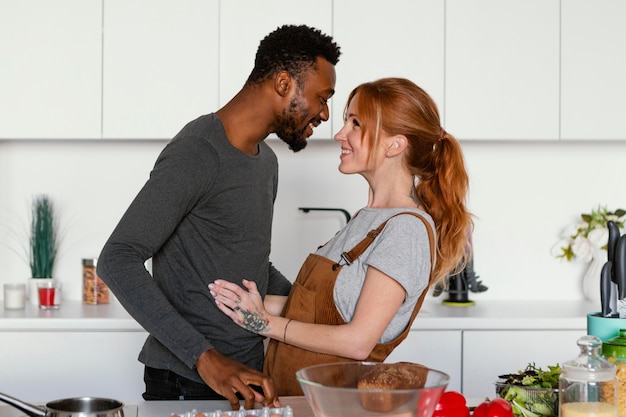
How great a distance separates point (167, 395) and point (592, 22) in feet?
7.34

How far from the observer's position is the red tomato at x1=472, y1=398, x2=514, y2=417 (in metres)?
1.32

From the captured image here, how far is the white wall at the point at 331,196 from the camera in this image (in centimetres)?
339

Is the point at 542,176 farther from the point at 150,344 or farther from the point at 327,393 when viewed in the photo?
the point at 327,393

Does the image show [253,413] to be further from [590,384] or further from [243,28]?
[243,28]

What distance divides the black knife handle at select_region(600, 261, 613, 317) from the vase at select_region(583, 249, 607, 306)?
1864 millimetres

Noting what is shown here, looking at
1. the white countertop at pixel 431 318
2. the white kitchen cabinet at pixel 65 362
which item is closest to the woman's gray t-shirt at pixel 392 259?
the white countertop at pixel 431 318

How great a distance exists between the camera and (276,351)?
180cm

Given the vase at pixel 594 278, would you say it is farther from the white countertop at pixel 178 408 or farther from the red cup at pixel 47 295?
the red cup at pixel 47 295

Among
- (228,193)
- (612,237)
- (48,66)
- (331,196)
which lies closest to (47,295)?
(48,66)

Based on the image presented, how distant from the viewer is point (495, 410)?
A: 1.32 meters

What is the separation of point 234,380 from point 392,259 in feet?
1.32

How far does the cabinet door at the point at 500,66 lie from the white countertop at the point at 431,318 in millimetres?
685

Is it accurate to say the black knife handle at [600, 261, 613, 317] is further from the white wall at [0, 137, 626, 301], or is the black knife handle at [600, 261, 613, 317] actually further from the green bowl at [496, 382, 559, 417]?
the white wall at [0, 137, 626, 301]

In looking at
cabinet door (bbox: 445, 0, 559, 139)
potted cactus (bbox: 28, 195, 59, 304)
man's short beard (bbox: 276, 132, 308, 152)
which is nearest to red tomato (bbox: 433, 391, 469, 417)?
man's short beard (bbox: 276, 132, 308, 152)
